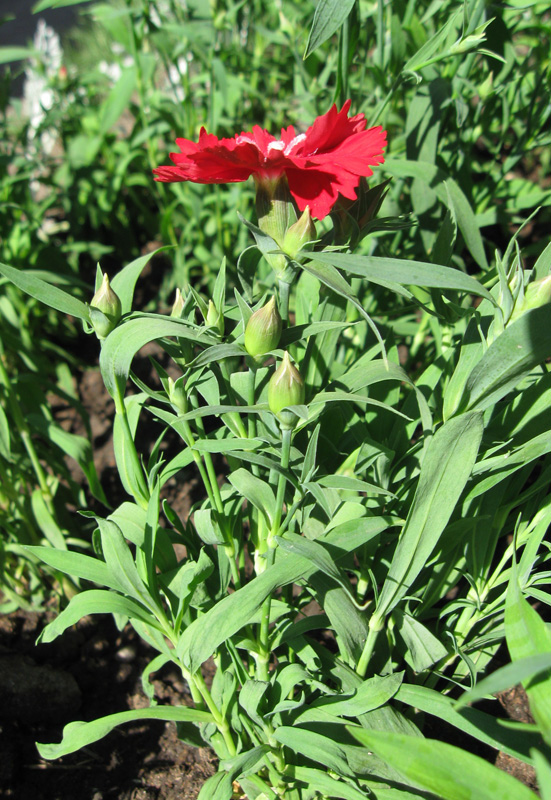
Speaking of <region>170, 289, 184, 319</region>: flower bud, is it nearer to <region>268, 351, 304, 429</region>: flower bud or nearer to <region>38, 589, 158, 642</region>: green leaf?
<region>268, 351, 304, 429</region>: flower bud

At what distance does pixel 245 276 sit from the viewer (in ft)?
2.75

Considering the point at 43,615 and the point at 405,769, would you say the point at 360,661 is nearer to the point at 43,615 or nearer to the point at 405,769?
the point at 405,769

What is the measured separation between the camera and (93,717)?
3.79 ft

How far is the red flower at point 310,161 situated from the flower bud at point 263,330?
5.2 inches

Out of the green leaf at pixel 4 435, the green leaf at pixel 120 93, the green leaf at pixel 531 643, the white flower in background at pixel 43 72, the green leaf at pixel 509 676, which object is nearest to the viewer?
the green leaf at pixel 509 676

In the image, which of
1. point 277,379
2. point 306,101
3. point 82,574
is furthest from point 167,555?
point 306,101

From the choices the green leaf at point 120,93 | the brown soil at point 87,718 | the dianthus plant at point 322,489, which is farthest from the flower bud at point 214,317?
the green leaf at point 120,93

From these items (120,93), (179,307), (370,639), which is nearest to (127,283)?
(179,307)

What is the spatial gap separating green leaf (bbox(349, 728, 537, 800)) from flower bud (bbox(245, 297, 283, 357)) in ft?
1.26

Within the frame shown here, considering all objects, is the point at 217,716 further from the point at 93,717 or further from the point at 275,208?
the point at 275,208

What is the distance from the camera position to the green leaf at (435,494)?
70 cm

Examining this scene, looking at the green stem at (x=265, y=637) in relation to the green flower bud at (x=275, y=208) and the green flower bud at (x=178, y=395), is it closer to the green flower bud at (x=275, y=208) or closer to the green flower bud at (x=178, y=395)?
the green flower bud at (x=178, y=395)

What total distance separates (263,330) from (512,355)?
265 millimetres

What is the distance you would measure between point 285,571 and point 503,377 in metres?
0.33
